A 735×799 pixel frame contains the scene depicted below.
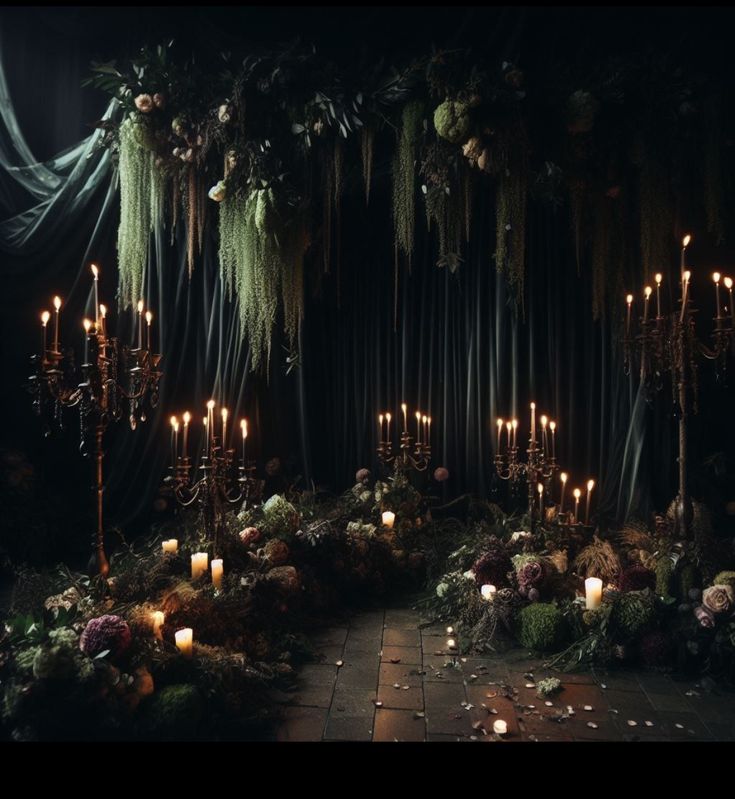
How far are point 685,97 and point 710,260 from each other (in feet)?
4.08

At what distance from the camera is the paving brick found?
2463 millimetres

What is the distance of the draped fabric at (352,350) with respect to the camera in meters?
4.90

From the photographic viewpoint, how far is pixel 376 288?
19.6 ft

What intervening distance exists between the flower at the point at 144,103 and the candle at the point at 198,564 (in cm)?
292

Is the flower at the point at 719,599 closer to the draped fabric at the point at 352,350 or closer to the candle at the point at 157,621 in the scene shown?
the draped fabric at the point at 352,350

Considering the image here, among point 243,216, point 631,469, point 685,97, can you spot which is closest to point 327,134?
point 243,216

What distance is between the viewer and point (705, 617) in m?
2.97

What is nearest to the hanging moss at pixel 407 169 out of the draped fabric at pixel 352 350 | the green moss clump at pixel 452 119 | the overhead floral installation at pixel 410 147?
the overhead floral installation at pixel 410 147

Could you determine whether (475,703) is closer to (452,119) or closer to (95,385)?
(95,385)

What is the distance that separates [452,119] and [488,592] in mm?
2750

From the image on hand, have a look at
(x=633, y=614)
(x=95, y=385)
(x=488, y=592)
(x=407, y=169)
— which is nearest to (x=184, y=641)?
(x=95, y=385)

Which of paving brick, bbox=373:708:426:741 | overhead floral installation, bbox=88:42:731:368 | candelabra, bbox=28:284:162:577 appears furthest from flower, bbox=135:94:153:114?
paving brick, bbox=373:708:426:741

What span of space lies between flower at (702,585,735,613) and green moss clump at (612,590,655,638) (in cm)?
27

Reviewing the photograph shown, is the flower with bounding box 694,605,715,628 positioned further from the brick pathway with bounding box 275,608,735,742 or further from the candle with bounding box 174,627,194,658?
the candle with bounding box 174,627,194,658
